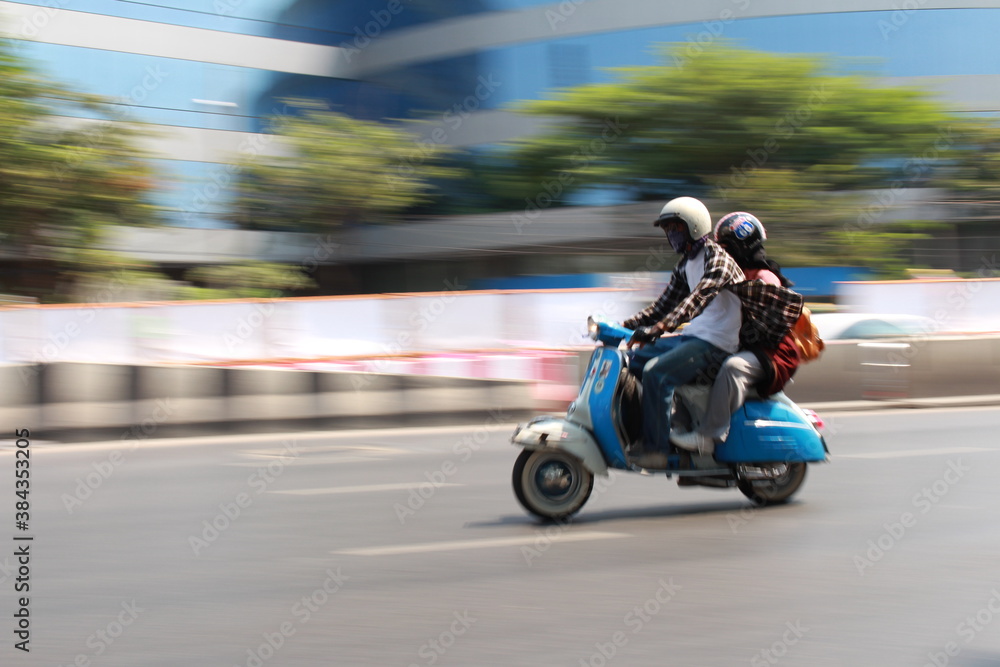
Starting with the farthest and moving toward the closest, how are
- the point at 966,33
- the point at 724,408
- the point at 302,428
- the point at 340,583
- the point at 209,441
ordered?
the point at 966,33, the point at 302,428, the point at 209,441, the point at 724,408, the point at 340,583

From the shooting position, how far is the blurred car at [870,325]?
15.2 metres

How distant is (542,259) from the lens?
44.1 metres

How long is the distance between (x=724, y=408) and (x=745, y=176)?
31281mm

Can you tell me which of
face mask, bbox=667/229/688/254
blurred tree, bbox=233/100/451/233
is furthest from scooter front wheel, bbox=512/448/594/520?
blurred tree, bbox=233/100/451/233

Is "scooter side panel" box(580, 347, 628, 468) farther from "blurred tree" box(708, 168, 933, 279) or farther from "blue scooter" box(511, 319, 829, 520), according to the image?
"blurred tree" box(708, 168, 933, 279)

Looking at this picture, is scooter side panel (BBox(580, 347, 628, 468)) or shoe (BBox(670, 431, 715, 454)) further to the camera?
shoe (BBox(670, 431, 715, 454))

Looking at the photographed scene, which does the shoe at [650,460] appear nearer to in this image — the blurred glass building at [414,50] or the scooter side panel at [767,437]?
the scooter side panel at [767,437]

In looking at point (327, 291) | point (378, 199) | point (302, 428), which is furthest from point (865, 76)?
point (302, 428)

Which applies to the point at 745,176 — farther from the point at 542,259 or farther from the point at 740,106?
the point at 542,259

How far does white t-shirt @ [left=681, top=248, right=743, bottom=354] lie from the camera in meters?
6.57

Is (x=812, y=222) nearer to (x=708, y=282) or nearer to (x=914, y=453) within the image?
(x=914, y=453)

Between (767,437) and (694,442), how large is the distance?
42cm

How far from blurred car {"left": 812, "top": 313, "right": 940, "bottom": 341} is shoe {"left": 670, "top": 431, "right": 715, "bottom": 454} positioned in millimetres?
8943

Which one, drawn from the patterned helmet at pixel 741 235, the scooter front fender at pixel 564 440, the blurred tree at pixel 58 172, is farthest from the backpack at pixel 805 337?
the blurred tree at pixel 58 172
